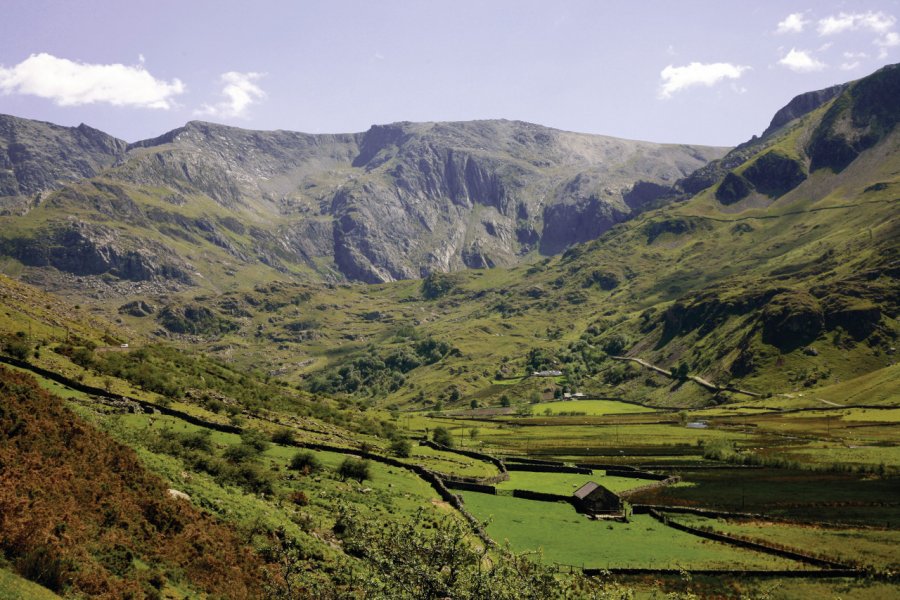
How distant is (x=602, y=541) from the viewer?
7256 centimetres

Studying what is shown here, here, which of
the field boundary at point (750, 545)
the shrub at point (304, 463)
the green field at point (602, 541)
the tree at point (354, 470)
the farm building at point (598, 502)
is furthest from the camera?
the farm building at point (598, 502)

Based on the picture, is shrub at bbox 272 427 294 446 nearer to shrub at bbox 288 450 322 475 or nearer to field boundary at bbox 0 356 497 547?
field boundary at bbox 0 356 497 547

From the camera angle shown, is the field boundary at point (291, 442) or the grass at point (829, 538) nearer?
the grass at point (829, 538)

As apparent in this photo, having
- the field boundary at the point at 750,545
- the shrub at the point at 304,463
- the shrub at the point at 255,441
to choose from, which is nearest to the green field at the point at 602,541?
the field boundary at the point at 750,545

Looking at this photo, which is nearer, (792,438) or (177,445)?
(177,445)

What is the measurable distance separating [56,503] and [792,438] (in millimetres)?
157851

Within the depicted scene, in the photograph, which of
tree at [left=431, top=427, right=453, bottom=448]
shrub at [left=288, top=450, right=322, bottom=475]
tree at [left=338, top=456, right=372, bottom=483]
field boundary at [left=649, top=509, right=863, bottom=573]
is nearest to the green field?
field boundary at [left=649, top=509, right=863, bottom=573]

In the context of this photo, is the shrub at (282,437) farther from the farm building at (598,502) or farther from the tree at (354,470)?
the farm building at (598,502)

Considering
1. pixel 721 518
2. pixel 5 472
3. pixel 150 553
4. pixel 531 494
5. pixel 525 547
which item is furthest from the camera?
pixel 531 494

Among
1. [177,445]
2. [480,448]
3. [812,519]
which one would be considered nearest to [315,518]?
[177,445]

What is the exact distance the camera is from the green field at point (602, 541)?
65.3 m

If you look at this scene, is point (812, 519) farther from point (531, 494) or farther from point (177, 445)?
point (177, 445)

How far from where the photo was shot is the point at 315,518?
5144 centimetres

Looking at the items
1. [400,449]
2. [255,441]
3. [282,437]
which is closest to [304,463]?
[255,441]
